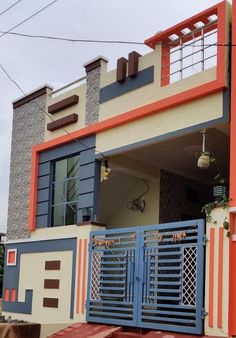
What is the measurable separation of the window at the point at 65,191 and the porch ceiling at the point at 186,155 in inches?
37.9

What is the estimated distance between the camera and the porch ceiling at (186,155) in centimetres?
1071

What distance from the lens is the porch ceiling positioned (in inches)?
422

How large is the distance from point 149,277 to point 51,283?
303 cm

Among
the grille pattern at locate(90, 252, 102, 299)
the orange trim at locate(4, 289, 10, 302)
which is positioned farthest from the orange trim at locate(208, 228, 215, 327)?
the orange trim at locate(4, 289, 10, 302)

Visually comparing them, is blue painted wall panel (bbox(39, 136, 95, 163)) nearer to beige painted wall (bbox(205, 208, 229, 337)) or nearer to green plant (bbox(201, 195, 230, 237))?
green plant (bbox(201, 195, 230, 237))

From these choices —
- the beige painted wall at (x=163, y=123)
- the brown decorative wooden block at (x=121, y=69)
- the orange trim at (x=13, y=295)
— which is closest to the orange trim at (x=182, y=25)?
the brown decorative wooden block at (x=121, y=69)

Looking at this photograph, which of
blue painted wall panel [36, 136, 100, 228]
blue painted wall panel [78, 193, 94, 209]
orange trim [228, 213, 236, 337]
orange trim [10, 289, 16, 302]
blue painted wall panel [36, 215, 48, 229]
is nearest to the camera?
orange trim [228, 213, 236, 337]

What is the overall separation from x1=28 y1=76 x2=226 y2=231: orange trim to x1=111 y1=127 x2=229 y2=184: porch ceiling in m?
0.71

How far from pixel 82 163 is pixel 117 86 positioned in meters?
1.76

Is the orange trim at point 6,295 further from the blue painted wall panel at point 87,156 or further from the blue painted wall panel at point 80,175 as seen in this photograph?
the blue painted wall panel at point 87,156

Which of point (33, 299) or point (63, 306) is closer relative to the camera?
point (63, 306)

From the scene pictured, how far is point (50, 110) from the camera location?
505 inches

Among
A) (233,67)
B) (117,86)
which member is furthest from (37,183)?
(233,67)

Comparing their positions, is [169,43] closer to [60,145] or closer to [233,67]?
[233,67]
